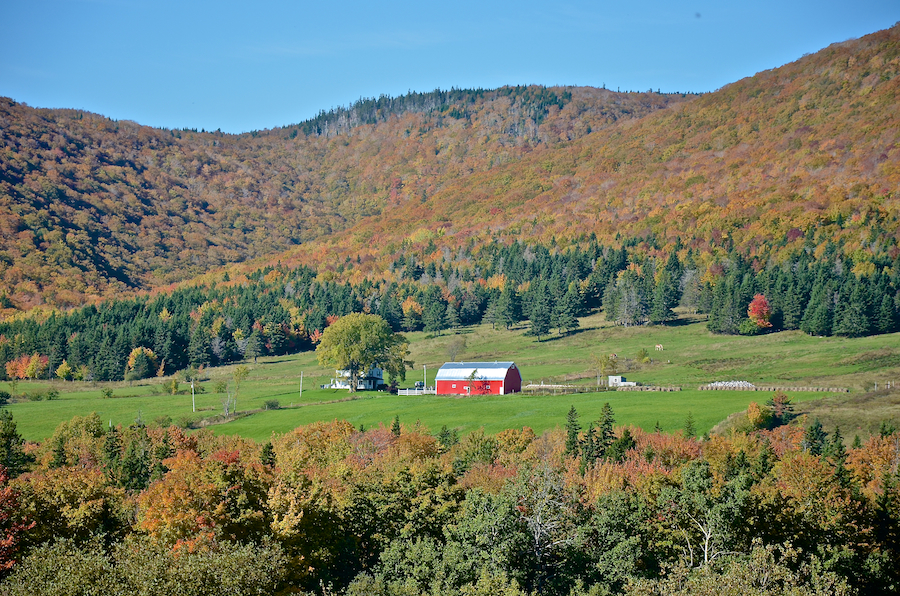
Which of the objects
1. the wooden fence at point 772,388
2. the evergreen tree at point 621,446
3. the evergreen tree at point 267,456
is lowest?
the evergreen tree at point 621,446

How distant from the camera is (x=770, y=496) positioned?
53.6 metres

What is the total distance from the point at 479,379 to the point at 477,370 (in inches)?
69.3

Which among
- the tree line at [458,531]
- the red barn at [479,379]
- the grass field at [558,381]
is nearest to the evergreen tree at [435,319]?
the grass field at [558,381]

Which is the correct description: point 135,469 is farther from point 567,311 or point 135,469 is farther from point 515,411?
Result: point 567,311

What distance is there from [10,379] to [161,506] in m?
130

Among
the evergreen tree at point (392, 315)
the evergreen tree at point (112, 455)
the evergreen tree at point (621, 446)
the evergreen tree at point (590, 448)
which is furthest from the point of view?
the evergreen tree at point (392, 315)

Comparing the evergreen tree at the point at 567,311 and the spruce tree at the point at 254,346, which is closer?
the evergreen tree at the point at 567,311

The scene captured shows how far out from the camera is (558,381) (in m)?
123

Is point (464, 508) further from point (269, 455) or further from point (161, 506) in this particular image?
point (269, 455)

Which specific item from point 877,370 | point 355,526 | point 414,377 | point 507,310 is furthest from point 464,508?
point 507,310

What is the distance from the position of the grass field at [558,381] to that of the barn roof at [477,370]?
24.3ft

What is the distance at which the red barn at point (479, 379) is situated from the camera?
119m

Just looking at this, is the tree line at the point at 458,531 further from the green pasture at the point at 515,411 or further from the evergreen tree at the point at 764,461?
the green pasture at the point at 515,411

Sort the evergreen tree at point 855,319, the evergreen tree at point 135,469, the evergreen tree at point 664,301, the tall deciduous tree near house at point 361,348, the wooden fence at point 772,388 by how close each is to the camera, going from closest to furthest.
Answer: the evergreen tree at point 135,469 → the wooden fence at point 772,388 → the tall deciduous tree near house at point 361,348 → the evergreen tree at point 855,319 → the evergreen tree at point 664,301
